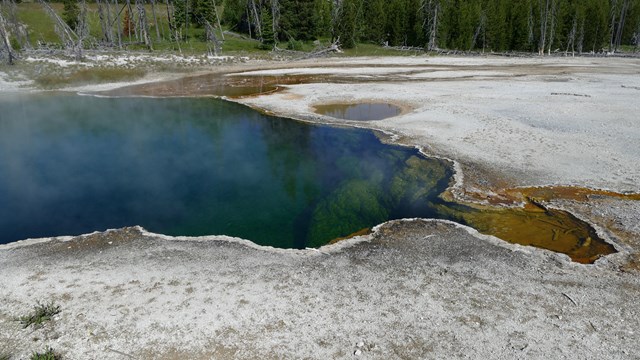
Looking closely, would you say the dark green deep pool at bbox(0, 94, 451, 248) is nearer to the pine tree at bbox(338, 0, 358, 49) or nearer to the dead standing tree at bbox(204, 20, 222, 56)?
the dead standing tree at bbox(204, 20, 222, 56)

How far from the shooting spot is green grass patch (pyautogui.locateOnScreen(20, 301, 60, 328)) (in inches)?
323

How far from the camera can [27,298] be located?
29.5 feet

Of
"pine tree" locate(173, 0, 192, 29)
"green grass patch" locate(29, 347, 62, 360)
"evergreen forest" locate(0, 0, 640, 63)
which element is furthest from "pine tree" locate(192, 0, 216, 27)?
"green grass patch" locate(29, 347, 62, 360)

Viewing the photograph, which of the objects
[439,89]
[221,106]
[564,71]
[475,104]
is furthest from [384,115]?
[564,71]

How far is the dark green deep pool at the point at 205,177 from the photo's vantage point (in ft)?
44.3

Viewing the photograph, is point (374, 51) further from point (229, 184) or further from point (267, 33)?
point (229, 184)

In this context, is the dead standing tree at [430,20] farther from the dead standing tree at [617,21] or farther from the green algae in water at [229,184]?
the green algae in water at [229,184]

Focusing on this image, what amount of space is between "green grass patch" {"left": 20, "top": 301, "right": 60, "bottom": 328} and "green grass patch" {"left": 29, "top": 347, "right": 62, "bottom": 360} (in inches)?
36.0

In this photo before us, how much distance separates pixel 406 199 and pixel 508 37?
239ft

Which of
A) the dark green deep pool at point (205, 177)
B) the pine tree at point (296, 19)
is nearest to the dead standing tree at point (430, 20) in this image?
the pine tree at point (296, 19)

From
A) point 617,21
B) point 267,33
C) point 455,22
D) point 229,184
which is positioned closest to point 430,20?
point 455,22

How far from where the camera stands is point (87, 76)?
40281mm

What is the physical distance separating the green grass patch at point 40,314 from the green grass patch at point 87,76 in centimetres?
3441

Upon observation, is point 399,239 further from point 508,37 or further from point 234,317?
point 508,37
